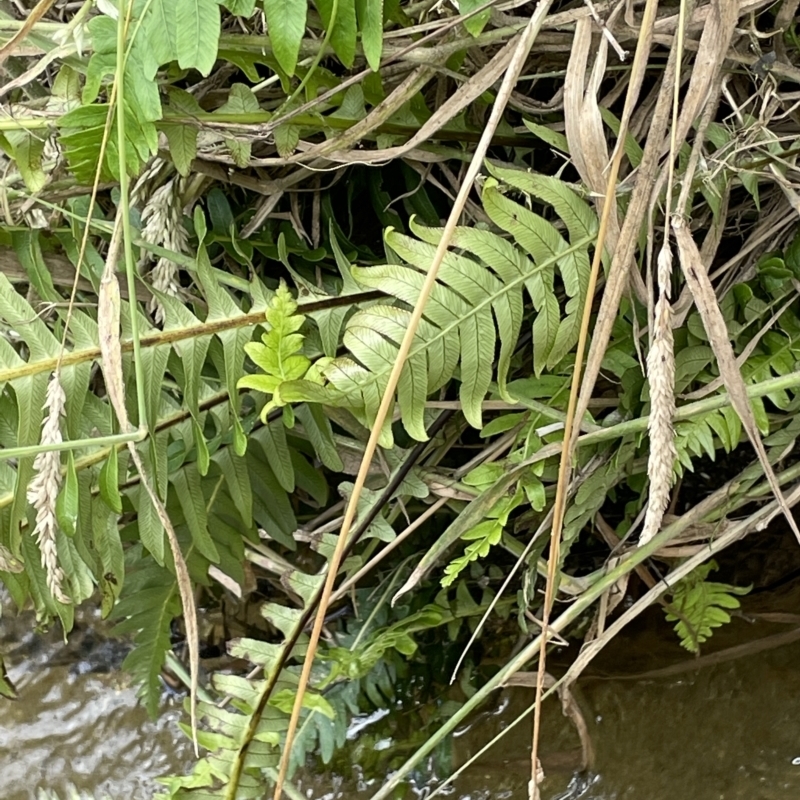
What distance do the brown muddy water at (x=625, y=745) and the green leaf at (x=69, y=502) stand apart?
16.6 inches

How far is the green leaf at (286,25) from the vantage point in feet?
1.31

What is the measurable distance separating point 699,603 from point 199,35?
0.58 metres

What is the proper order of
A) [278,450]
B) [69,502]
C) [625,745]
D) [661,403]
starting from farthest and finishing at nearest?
[625,745] → [278,450] → [69,502] → [661,403]

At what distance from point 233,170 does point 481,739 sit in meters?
0.58

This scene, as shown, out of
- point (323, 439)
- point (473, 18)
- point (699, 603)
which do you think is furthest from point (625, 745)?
point (473, 18)

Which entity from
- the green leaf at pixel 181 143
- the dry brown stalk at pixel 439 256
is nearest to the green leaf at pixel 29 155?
the green leaf at pixel 181 143

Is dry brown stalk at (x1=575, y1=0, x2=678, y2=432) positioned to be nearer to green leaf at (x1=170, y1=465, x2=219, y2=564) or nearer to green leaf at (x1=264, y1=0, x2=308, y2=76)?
green leaf at (x1=264, y1=0, x2=308, y2=76)

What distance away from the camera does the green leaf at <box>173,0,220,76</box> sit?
40cm

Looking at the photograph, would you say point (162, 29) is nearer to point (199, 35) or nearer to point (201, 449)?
point (199, 35)

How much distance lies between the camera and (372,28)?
43cm

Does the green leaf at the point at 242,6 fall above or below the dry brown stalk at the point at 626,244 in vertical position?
above

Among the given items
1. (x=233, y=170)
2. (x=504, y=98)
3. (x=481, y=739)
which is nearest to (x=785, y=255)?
(x=504, y=98)

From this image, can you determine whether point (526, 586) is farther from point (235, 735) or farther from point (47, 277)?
point (47, 277)

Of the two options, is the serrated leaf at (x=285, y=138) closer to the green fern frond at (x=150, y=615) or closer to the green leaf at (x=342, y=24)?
the green leaf at (x=342, y=24)
